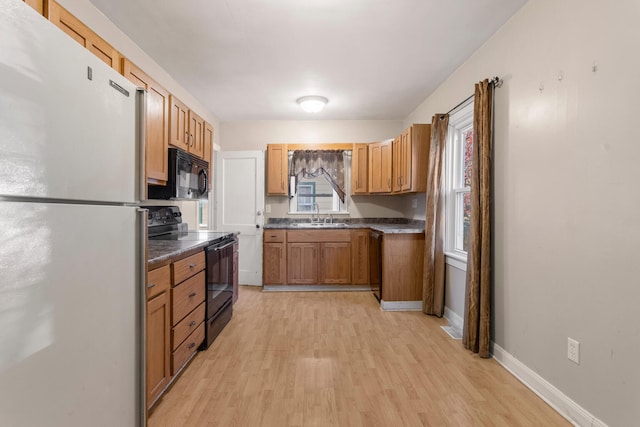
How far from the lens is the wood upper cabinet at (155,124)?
2141 millimetres

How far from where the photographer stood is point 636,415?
53.0 inches

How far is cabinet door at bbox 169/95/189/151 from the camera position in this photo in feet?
8.41

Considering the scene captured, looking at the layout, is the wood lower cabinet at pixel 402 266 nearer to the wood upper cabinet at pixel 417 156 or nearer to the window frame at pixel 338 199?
the wood upper cabinet at pixel 417 156

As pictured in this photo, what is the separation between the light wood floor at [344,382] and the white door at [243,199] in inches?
63.2

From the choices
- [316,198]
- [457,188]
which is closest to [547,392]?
[457,188]

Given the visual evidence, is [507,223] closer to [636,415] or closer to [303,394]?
[636,415]

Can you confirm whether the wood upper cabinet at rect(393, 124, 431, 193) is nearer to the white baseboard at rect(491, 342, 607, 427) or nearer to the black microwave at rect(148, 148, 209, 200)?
the white baseboard at rect(491, 342, 607, 427)

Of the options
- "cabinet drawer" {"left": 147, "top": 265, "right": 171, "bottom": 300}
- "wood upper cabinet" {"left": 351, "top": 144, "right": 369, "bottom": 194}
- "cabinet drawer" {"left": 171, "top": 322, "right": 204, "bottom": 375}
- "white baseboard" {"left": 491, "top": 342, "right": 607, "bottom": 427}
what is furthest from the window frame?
"cabinet drawer" {"left": 147, "top": 265, "right": 171, "bottom": 300}

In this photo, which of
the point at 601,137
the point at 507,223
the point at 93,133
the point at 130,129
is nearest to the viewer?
the point at 93,133

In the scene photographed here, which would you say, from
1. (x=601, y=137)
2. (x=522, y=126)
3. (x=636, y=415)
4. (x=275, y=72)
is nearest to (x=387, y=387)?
(x=636, y=415)

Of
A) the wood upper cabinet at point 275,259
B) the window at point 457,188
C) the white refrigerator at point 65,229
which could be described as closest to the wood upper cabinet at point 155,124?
the white refrigerator at point 65,229

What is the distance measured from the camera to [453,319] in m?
3.12

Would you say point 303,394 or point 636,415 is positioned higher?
point 636,415

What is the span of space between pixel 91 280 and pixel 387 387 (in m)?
1.78
